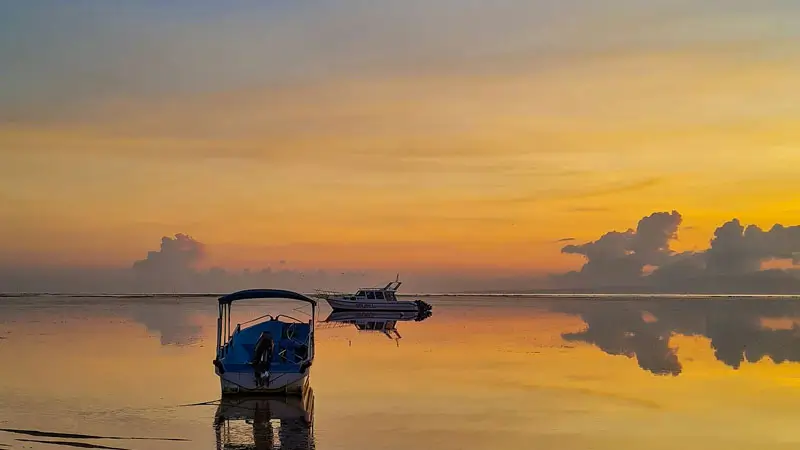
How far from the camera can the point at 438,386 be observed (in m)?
26.1

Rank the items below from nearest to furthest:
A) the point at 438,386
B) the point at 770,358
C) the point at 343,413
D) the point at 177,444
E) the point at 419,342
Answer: the point at 177,444 < the point at 343,413 < the point at 438,386 < the point at 770,358 < the point at 419,342

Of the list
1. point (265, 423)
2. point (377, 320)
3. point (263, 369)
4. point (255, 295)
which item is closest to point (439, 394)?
point (263, 369)

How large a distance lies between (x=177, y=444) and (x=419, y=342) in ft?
85.8

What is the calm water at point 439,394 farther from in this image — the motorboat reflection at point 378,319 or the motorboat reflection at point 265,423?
the motorboat reflection at point 378,319

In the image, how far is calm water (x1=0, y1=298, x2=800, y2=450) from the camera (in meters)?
18.6

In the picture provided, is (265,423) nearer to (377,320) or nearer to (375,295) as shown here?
(377,320)

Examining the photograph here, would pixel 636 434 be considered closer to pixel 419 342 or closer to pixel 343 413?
pixel 343 413

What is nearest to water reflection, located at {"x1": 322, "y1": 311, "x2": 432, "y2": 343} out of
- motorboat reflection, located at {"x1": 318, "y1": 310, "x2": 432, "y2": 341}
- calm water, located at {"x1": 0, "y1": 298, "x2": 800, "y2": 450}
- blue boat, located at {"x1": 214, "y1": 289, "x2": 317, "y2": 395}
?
motorboat reflection, located at {"x1": 318, "y1": 310, "x2": 432, "y2": 341}

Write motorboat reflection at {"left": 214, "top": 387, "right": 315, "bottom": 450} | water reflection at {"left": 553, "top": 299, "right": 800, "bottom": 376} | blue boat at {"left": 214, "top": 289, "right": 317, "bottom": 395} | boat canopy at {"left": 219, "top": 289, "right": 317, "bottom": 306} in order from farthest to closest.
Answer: water reflection at {"left": 553, "top": 299, "right": 800, "bottom": 376}
boat canopy at {"left": 219, "top": 289, "right": 317, "bottom": 306}
blue boat at {"left": 214, "top": 289, "right": 317, "bottom": 395}
motorboat reflection at {"left": 214, "top": 387, "right": 315, "bottom": 450}

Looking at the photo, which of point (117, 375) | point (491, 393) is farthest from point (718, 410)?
point (117, 375)

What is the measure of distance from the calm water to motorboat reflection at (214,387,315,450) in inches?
4.5

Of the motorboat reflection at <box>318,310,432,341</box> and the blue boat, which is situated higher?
the motorboat reflection at <box>318,310,432,341</box>

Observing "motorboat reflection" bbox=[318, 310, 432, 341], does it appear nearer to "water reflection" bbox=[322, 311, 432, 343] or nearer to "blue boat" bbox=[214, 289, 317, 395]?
"water reflection" bbox=[322, 311, 432, 343]

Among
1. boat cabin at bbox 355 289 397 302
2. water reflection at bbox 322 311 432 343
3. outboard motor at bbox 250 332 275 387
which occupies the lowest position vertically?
outboard motor at bbox 250 332 275 387
